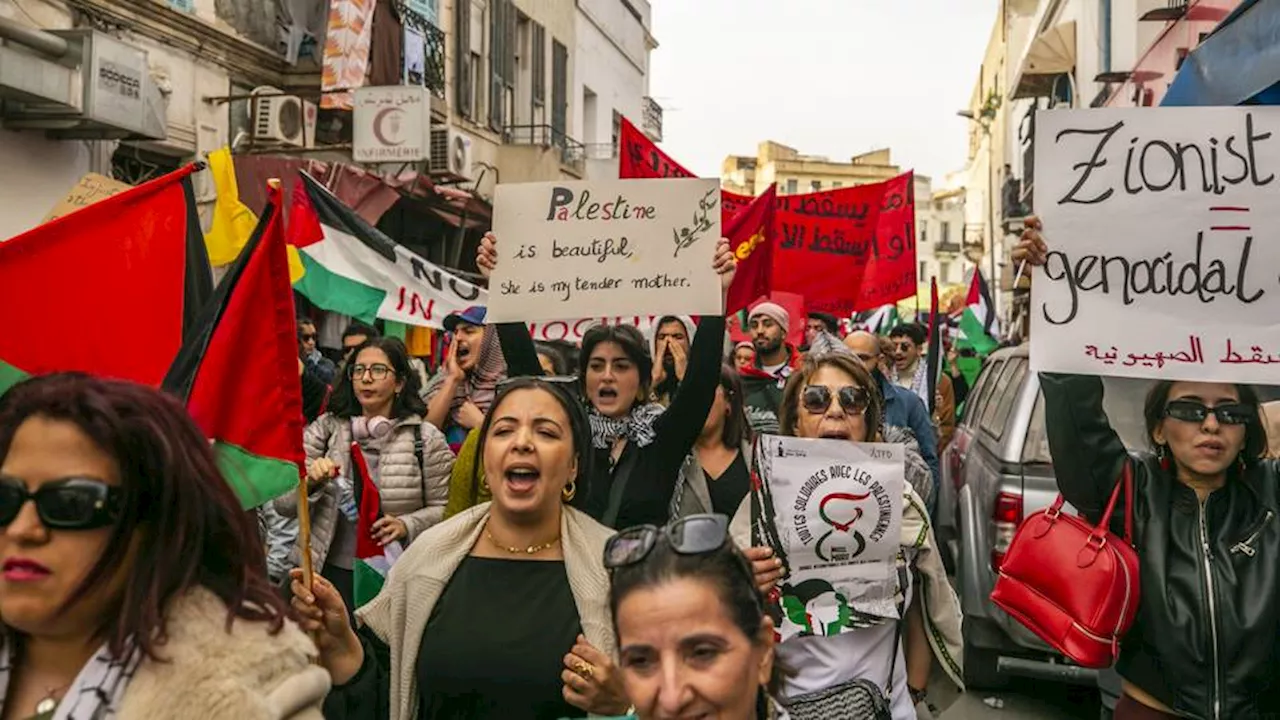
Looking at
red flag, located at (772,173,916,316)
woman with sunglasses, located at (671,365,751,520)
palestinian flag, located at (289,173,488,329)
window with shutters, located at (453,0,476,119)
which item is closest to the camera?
woman with sunglasses, located at (671,365,751,520)

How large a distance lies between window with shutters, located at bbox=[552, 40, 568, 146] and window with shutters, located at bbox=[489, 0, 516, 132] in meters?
2.23

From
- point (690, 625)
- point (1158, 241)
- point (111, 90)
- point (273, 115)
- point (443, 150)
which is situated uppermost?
point (443, 150)

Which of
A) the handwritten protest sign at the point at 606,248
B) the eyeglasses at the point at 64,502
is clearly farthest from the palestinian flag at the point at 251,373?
the handwritten protest sign at the point at 606,248

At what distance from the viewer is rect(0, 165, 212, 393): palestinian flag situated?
3.37 metres

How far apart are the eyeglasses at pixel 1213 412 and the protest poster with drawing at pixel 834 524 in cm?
79

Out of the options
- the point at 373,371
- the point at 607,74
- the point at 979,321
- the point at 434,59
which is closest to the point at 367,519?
the point at 373,371

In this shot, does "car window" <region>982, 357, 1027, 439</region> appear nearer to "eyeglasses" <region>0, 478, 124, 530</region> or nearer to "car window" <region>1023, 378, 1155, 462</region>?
"car window" <region>1023, 378, 1155, 462</region>

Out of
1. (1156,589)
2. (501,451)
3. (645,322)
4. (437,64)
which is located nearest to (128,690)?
(501,451)

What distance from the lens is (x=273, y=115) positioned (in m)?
14.5

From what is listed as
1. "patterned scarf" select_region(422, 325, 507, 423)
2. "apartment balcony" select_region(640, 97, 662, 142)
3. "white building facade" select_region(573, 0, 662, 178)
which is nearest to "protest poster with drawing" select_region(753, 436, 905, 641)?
"patterned scarf" select_region(422, 325, 507, 423)

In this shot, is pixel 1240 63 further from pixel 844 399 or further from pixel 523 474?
pixel 523 474

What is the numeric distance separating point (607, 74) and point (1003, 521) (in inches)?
1066

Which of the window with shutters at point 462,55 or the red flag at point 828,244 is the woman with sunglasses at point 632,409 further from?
the window with shutters at point 462,55

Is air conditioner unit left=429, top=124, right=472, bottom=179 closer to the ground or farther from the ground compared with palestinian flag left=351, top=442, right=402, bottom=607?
farther from the ground
